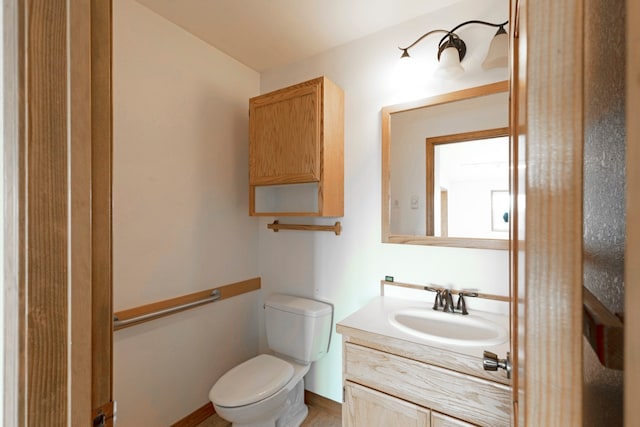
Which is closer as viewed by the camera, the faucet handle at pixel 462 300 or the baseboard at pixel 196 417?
the faucet handle at pixel 462 300

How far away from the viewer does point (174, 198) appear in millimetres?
1643

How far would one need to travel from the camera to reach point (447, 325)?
1.36 meters

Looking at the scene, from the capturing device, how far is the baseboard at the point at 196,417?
1.66 meters

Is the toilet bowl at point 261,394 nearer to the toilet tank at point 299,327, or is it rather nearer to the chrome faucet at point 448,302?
the toilet tank at point 299,327

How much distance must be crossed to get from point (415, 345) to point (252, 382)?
937 mm

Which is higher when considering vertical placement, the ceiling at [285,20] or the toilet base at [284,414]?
the ceiling at [285,20]

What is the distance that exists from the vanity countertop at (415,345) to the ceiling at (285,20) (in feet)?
5.29

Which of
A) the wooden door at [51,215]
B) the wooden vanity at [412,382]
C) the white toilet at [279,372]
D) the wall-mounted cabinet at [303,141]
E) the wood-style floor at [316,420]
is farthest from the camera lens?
the wood-style floor at [316,420]

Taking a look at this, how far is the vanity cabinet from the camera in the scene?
0.96 m

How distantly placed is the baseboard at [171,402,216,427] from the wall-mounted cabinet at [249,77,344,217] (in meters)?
1.29

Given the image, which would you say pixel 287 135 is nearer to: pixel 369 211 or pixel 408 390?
pixel 369 211

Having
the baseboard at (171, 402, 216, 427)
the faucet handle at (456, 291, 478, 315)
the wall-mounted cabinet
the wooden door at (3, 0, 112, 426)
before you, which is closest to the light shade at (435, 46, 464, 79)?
the wall-mounted cabinet

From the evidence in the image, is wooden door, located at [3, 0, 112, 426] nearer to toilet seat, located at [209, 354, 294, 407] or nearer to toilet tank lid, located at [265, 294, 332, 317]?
toilet seat, located at [209, 354, 294, 407]

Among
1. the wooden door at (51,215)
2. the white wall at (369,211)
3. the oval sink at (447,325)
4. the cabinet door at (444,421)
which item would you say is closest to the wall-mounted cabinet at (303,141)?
the white wall at (369,211)
